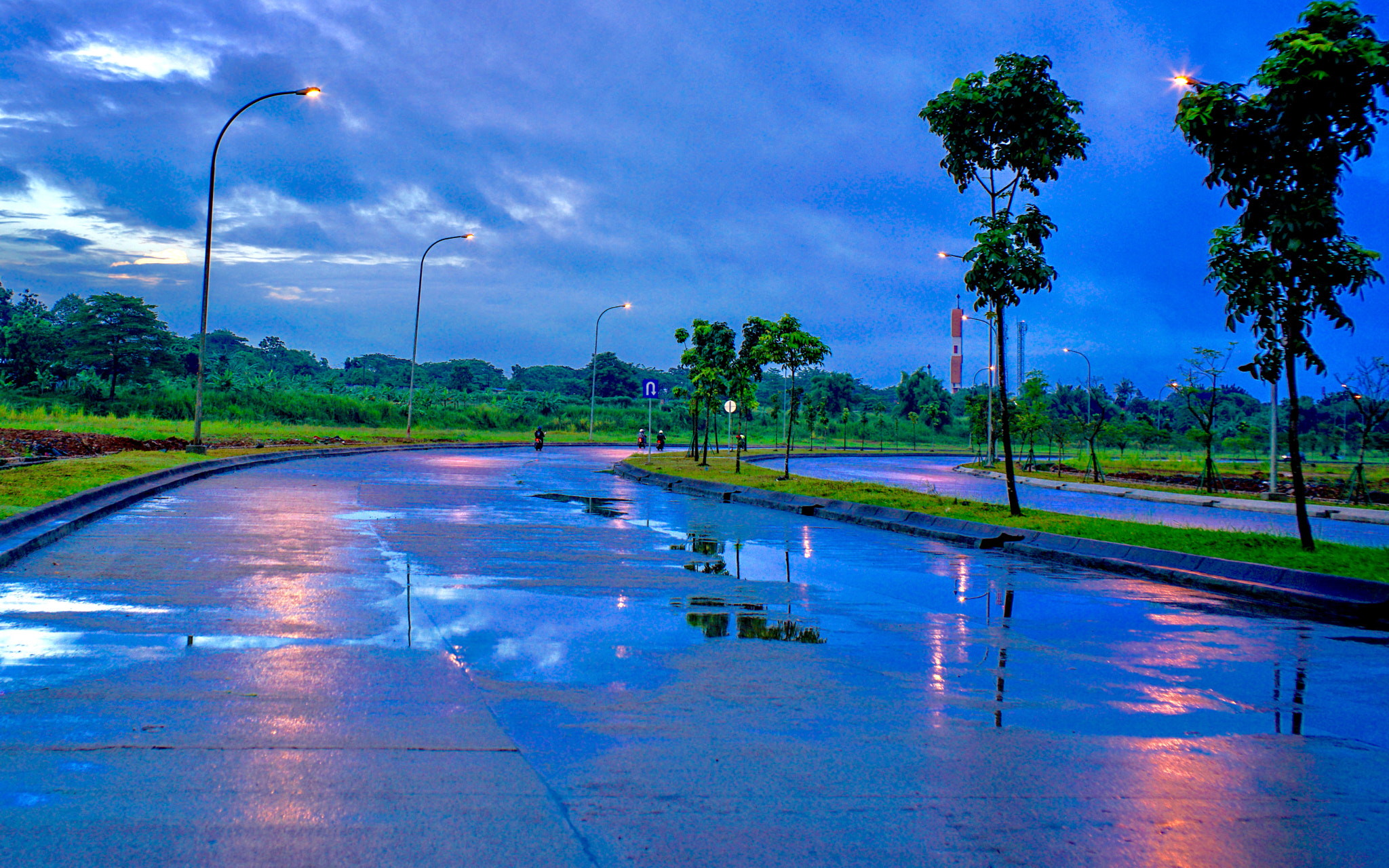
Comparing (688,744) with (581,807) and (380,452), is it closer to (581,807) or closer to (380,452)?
(581,807)

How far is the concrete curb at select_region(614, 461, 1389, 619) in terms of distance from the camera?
11133 millimetres

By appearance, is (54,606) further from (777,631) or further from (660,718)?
(777,631)

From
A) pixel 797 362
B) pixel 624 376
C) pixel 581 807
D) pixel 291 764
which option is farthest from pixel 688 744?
pixel 624 376

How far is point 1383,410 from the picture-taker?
32906mm

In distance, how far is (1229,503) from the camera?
27422 mm

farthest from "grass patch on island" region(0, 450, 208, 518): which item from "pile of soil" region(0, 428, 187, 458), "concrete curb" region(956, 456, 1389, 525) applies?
"concrete curb" region(956, 456, 1389, 525)

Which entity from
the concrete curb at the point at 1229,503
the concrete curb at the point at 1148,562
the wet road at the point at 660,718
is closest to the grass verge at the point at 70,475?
the wet road at the point at 660,718

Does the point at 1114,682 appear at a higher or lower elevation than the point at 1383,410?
lower

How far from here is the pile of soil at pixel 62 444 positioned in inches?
1204

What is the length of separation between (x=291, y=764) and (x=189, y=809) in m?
0.65

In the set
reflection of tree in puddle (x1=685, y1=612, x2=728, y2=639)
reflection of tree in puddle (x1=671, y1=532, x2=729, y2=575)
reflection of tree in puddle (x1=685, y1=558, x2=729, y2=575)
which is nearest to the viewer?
reflection of tree in puddle (x1=685, y1=612, x2=728, y2=639)

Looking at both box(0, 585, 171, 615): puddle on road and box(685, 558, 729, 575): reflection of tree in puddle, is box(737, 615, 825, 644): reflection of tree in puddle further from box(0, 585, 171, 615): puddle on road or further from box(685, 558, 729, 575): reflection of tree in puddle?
box(0, 585, 171, 615): puddle on road

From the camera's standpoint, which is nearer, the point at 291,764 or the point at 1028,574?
the point at 291,764

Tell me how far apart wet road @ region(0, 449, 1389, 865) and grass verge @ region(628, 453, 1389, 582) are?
2.22m
